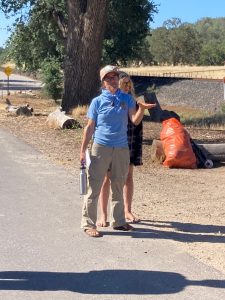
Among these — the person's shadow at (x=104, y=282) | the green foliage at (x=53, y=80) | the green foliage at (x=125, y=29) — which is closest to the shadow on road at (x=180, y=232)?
the person's shadow at (x=104, y=282)

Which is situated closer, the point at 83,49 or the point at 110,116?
the point at 110,116

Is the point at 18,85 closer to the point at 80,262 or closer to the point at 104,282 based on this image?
the point at 80,262

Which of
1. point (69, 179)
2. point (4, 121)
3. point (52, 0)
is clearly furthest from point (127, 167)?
point (52, 0)

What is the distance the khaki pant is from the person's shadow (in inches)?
55.4

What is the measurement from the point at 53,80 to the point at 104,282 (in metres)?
33.9

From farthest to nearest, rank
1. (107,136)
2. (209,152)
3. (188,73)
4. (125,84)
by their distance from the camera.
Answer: (188,73) < (209,152) < (125,84) < (107,136)

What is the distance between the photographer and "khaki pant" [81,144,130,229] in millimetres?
7507

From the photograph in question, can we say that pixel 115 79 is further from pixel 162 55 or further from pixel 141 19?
pixel 162 55

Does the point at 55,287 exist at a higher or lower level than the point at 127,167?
lower

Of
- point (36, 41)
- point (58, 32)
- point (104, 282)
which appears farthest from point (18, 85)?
point (104, 282)

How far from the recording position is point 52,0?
33969 millimetres

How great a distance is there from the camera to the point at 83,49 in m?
22.7

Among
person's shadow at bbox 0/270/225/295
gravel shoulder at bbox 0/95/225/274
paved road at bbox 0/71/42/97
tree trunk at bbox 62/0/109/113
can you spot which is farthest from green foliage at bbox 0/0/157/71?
person's shadow at bbox 0/270/225/295

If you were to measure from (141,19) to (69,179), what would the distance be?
25.5 meters
